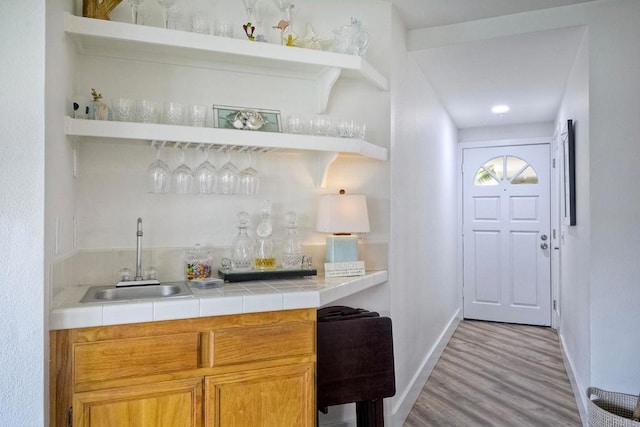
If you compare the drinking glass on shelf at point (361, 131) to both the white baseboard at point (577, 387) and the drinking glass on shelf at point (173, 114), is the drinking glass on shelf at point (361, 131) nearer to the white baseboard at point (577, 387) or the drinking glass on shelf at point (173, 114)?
the drinking glass on shelf at point (173, 114)

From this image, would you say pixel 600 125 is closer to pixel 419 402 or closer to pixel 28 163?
pixel 419 402

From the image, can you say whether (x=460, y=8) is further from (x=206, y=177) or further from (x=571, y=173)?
(x=206, y=177)

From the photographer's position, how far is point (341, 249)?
2338 mm

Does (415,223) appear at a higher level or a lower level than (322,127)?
lower

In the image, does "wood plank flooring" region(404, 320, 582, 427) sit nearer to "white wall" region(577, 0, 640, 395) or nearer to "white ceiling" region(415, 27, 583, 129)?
"white wall" region(577, 0, 640, 395)

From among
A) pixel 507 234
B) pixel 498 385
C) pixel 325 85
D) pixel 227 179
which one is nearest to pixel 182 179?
pixel 227 179

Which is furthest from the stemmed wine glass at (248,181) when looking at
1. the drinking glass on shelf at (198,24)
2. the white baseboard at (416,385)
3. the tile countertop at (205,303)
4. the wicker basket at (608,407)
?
the wicker basket at (608,407)

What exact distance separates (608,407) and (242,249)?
201 centimetres

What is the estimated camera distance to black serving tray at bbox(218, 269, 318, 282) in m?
2.06

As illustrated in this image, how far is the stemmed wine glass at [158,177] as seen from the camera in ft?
6.53

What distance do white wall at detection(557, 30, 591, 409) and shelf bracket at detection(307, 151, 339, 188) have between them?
4.70 ft

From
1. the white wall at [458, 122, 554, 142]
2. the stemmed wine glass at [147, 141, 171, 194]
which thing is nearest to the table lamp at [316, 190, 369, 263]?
the stemmed wine glass at [147, 141, 171, 194]

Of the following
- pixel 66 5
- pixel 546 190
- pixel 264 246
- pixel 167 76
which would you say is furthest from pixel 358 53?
pixel 546 190

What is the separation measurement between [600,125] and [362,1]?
1.45m
